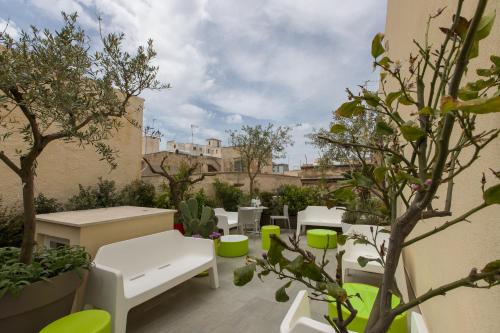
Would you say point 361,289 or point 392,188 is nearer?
point 392,188

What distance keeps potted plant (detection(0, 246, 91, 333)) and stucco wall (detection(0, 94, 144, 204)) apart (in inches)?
92.7

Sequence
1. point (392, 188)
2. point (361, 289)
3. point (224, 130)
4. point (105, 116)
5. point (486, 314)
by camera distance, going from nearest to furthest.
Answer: point (392, 188), point (486, 314), point (105, 116), point (361, 289), point (224, 130)

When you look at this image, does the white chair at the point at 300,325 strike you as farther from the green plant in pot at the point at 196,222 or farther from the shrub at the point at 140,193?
the shrub at the point at 140,193

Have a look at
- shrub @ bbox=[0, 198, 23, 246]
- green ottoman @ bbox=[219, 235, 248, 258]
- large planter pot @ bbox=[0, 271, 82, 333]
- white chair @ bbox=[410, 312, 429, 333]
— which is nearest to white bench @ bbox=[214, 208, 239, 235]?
green ottoman @ bbox=[219, 235, 248, 258]

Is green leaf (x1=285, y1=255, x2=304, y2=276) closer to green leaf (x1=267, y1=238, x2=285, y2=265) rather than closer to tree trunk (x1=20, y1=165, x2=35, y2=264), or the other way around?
green leaf (x1=267, y1=238, x2=285, y2=265)

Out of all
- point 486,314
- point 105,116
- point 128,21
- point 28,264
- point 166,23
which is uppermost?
point 166,23

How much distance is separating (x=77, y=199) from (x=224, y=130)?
5325 millimetres

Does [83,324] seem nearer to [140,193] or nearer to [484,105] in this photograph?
[484,105]

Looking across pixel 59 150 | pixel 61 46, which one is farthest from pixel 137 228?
pixel 59 150

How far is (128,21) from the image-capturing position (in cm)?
249

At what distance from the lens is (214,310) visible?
279 cm

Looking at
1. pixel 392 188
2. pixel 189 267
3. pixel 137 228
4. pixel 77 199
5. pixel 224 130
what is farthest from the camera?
pixel 224 130

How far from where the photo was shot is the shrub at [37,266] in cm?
174

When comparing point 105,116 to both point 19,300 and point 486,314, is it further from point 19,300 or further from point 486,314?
point 486,314
